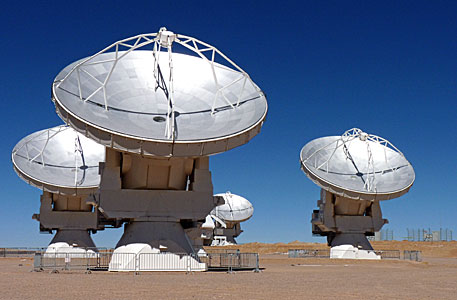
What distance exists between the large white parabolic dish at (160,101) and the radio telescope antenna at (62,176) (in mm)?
12826

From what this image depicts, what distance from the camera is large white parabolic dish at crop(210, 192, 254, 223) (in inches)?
3019

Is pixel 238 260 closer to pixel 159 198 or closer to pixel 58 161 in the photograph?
pixel 159 198

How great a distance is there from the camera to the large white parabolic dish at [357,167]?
42.2 m

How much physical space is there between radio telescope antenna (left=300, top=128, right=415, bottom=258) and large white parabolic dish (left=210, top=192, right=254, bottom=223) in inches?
1175

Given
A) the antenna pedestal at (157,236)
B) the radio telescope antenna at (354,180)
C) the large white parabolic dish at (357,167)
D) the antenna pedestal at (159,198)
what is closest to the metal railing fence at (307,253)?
the radio telescope antenna at (354,180)

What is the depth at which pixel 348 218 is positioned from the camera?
45875 mm

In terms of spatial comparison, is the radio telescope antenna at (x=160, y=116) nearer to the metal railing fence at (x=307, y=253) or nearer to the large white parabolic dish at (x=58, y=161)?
the large white parabolic dish at (x=58, y=161)

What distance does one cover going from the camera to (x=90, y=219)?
1845 inches

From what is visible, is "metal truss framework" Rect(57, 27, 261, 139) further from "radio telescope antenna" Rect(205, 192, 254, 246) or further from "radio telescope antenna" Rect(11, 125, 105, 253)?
"radio telescope antenna" Rect(205, 192, 254, 246)

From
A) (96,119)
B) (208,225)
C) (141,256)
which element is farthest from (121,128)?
(208,225)

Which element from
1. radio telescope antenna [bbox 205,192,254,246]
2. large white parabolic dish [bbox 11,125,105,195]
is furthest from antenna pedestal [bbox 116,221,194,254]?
radio telescope antenna [bbox 205,192,254,246]

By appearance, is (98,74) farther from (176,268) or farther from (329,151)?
(329,151)

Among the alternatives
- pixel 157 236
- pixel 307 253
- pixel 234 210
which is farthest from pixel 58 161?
pixel 234 210

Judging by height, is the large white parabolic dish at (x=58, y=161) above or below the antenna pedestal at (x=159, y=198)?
above
